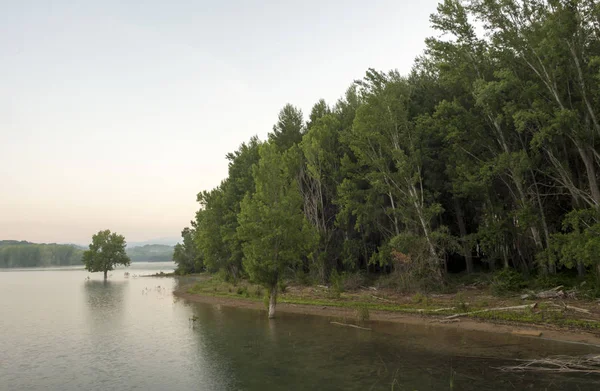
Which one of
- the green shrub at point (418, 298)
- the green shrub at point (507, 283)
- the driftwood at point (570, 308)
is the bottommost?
the green shrub at point (418, 298)

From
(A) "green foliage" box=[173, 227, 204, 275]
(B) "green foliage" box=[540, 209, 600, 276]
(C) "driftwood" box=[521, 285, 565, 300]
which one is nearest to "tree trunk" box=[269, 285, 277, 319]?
(C) "driftwood" box=[521, 285, 565, 300]

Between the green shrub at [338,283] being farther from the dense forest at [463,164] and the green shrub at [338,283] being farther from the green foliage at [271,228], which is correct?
the green foliage at [271,228]

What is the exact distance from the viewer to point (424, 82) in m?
41.2

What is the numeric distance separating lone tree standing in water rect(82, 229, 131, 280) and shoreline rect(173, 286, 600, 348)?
80306 mm

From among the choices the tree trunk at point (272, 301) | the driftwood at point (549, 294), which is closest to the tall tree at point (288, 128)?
the tree trunk at point (272, 301)

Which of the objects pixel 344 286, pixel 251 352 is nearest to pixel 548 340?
pixel 251 352

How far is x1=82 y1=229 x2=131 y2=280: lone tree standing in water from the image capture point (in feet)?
340

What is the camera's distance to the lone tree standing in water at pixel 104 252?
104 m

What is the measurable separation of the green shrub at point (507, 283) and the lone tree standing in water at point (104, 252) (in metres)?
98.5

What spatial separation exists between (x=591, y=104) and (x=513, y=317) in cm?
1645

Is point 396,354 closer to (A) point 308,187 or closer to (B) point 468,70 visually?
(B) point 468,70

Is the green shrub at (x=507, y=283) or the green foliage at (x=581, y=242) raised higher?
the green foliage at (x=581, y=242)

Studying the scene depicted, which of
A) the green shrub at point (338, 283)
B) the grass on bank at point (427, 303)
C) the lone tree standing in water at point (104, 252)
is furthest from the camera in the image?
the lone tree standing in water at point (104, 252)

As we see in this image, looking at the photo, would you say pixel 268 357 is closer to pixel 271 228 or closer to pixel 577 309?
pixel 271 228
